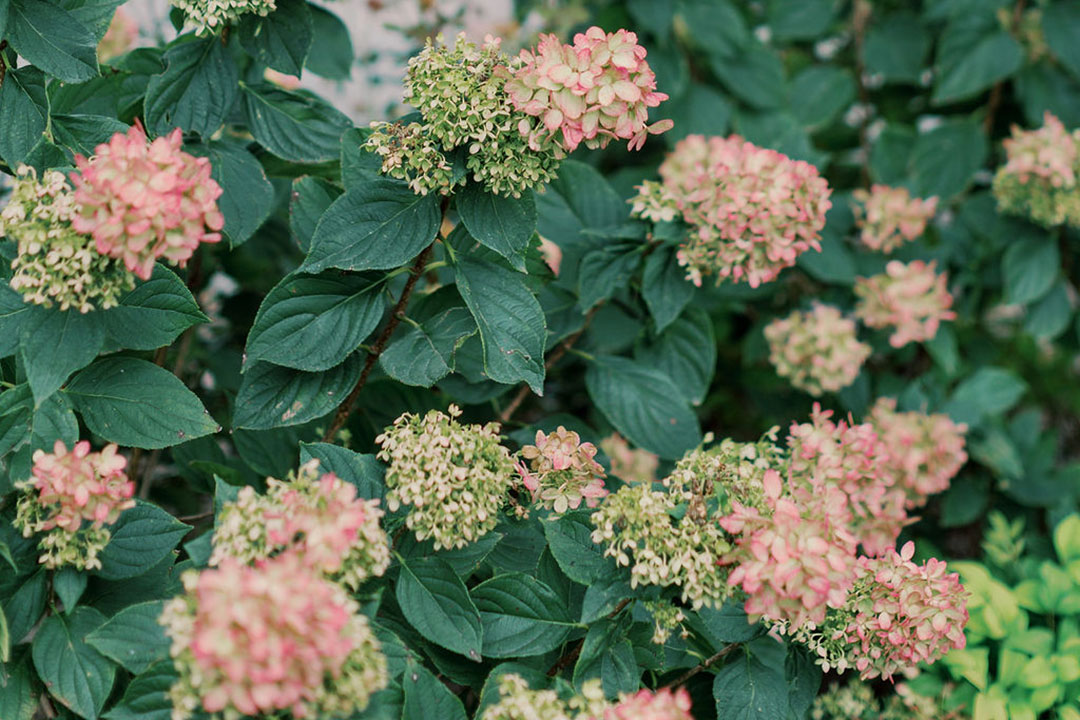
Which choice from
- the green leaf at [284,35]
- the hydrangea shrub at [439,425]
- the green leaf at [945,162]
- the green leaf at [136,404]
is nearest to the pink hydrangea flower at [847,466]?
the hydrangea shrub at [439,425]

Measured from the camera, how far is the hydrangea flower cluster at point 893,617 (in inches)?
38.5

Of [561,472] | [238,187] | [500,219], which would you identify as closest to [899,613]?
[561,472]

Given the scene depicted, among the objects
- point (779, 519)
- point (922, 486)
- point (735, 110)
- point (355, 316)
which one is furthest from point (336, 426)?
point (735, 110)

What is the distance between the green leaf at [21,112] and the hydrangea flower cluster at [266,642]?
2.12ft

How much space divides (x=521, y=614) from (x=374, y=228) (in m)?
0.45

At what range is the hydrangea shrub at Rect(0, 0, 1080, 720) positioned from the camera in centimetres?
88

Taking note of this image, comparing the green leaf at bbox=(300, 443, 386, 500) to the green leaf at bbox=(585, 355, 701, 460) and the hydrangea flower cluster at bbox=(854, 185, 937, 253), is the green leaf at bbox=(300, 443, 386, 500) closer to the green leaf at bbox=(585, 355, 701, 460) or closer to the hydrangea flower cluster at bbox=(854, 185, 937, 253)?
the green leaf at bbox=(585, 355, 701, 460)

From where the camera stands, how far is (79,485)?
0.90m

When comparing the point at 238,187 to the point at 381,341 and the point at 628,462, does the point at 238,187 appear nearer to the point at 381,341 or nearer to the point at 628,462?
the point at 381,341

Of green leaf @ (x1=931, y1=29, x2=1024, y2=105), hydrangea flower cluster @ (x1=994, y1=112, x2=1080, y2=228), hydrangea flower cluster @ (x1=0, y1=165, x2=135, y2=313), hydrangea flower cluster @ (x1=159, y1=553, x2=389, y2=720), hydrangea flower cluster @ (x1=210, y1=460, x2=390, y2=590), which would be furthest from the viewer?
green leaf @ (x1=931, y1=29, x2=1024, y2=105)

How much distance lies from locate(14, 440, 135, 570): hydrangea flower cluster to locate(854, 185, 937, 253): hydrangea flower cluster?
1.36 m

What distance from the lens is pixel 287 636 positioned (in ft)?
2.35

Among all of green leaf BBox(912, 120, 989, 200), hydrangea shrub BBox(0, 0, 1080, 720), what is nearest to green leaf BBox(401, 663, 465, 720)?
hydrangea shrub BBox(0, 0, 1080, 720)

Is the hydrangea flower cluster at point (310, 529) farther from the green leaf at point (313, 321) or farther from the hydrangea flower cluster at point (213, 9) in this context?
the hydrangea flower cluster at point (213, 9)
